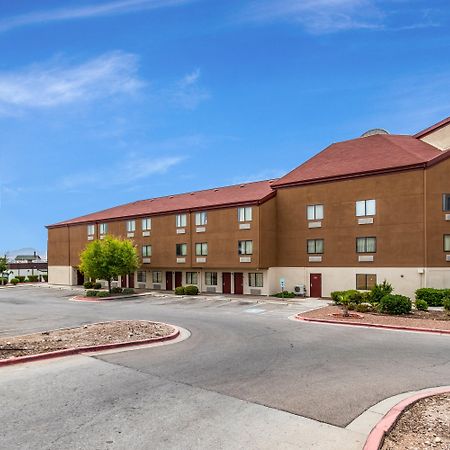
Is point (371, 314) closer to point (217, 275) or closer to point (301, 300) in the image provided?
point (301, 300)

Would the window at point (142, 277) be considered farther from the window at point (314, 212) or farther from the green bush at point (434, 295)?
Answer: the green bush at point (434, 295)

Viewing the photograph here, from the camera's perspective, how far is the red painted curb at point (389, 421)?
6.45 meters

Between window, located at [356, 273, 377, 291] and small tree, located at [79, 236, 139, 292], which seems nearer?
window, located at [356, 273, 377, 291]

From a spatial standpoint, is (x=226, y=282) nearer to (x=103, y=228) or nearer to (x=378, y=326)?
(x=103, y=228)

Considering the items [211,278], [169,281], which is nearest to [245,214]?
[211,278]

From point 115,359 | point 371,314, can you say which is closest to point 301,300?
point 371,314

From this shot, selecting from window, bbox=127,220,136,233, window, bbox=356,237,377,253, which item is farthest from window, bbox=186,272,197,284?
window, bbox=356,237,377,253

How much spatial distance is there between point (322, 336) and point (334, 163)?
2406cm

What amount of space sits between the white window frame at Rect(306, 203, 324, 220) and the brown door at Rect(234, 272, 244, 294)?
28.5 ft

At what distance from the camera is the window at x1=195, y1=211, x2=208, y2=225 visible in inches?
1653

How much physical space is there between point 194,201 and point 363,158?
1821cm

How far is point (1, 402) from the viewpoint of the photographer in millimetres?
8320

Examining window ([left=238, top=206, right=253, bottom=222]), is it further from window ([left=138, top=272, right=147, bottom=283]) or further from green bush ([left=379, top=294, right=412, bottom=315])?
green bush ([left=379, top=294, right=412, bottom=315])

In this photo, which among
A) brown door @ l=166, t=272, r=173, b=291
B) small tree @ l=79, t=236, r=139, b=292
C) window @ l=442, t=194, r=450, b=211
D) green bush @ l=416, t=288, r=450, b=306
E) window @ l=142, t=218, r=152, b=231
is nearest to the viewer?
green bush @ l=416, t=288, r=450, b=306
